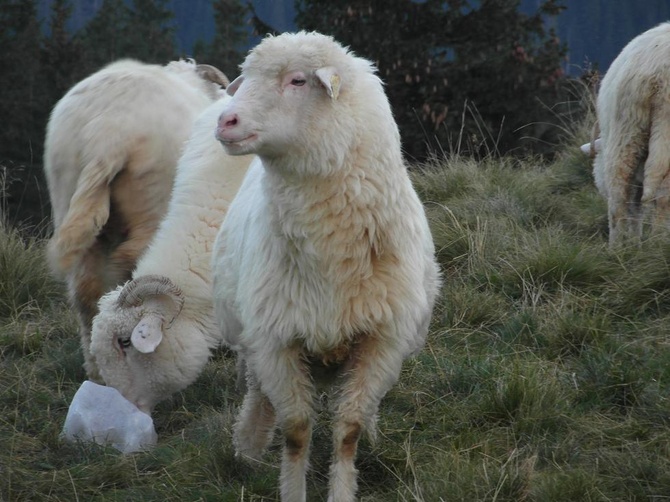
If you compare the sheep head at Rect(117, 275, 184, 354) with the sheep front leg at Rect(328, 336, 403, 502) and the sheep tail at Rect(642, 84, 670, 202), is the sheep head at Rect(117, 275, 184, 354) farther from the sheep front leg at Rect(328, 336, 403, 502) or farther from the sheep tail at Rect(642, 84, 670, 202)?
the sheep tail at Rect(642, 84, 670, 202)

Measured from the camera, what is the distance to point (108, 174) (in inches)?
229

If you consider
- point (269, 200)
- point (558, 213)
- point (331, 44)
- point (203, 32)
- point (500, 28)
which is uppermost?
point (331, 44)

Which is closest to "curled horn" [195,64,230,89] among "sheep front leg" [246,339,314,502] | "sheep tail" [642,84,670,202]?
"sheep tail" [642,84,670,202]

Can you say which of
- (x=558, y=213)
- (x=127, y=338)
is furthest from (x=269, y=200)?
(x=558, y=213)

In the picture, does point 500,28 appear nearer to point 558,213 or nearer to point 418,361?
point 558,213

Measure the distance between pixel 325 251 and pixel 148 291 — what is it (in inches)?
60.8

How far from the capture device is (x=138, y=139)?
6000 mm

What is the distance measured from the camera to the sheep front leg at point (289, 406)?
13.2 feet

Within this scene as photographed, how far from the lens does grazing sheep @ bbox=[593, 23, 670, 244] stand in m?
6.42

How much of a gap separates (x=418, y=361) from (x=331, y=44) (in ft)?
6.33

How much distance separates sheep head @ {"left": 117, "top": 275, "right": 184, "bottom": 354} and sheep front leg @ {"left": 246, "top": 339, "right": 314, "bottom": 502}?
1326 millimetres

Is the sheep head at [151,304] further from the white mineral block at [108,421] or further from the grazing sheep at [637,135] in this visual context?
the grazing sheep at [637,135]

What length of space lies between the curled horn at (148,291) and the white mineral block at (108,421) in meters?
0.47

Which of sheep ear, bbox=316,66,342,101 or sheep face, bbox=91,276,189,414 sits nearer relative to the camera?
sheep ear, bbox=316,66,342,101
